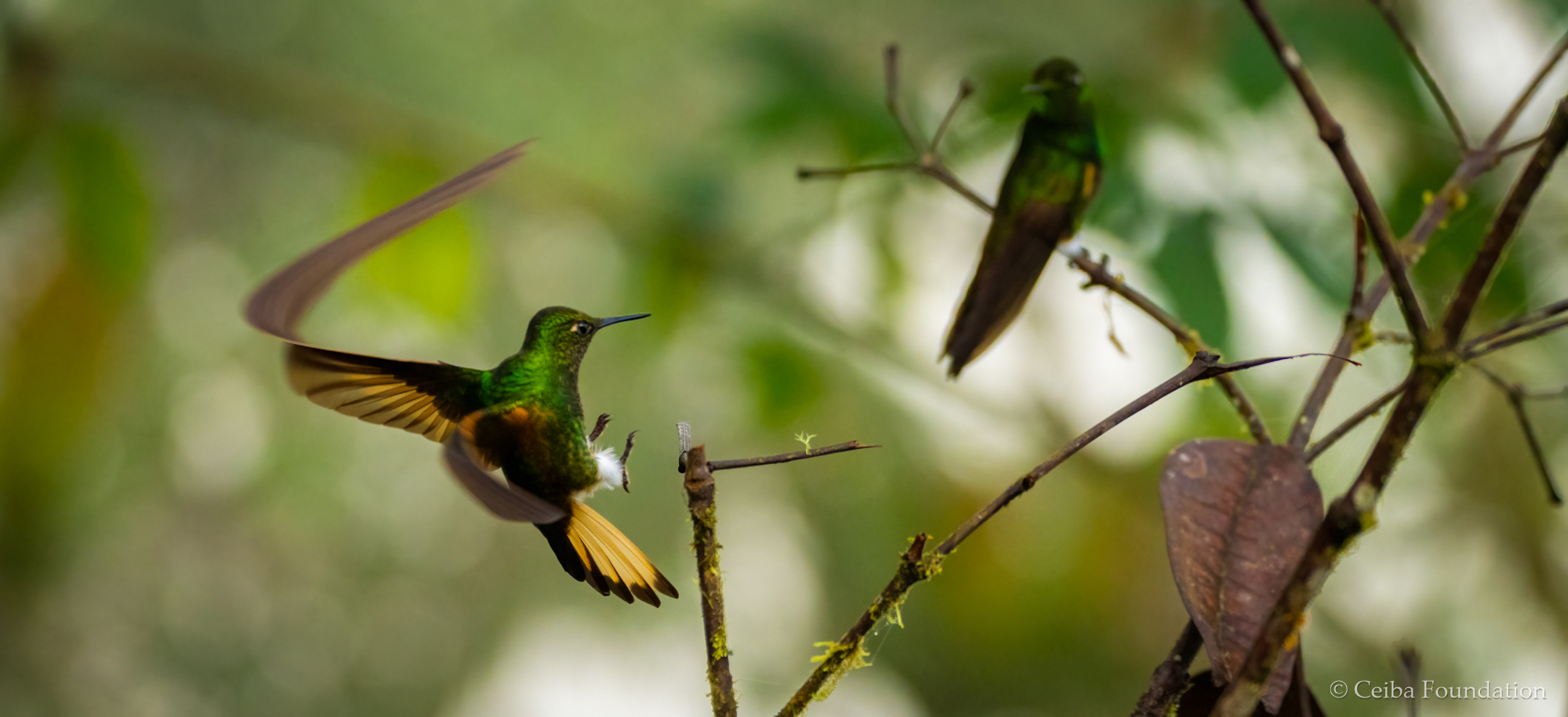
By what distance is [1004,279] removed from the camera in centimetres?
37

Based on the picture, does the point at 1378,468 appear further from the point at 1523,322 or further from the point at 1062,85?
the point at 1062,85

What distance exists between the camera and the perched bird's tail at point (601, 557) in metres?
0.29

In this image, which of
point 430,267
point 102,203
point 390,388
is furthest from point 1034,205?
point 102,203

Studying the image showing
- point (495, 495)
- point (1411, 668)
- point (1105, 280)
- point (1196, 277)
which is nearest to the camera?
point (495, 495)

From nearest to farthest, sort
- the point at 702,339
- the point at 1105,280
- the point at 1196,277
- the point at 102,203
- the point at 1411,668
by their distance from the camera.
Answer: the point at 1411,668 → the point at 1105,280 → the point at 1196,277 → the point at 102,203 → the point at 702,339

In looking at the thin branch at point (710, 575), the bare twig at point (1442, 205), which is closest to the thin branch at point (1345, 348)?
the bare twig at point (1442, 205)

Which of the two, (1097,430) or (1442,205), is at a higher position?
(1442,205)

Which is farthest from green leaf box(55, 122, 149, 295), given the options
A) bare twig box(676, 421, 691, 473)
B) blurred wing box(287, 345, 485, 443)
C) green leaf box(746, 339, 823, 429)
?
bare twig box(676, 421, 691, 473)

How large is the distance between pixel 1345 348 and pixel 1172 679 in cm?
18

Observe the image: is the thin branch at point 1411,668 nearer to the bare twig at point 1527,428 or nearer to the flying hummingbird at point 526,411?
the bare twig at point 1527,428

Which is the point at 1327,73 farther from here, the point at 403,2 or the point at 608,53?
the point at 403,2

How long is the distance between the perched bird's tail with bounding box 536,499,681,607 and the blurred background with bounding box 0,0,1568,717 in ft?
1.87

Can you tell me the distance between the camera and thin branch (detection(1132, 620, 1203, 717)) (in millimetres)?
317

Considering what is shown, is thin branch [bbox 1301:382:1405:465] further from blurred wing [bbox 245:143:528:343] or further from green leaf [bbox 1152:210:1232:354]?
green leaf [bbox 1152:210:1232:354]
